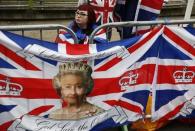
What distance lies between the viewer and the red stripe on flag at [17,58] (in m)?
4.68

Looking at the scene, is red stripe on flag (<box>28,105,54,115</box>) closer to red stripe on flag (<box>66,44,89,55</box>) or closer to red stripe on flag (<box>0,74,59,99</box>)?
red stripe on flag (<box>0,74,59,99</box>)

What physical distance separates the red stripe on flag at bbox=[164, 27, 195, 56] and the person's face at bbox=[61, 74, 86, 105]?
113 centimetres

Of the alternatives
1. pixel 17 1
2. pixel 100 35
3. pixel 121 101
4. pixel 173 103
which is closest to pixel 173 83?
pixel 173 103

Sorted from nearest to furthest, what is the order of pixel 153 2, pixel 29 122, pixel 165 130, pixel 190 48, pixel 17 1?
pixel 29 122
pixel 190 48
pixel 165 130
pixel 153 2
pixel 17 1

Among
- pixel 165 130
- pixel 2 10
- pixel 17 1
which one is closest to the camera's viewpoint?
pixel 165 130

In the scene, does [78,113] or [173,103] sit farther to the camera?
[173,103]

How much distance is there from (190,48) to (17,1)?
10784 mm

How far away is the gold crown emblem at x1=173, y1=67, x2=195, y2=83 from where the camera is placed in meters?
5.35

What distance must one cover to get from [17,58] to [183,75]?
198 cm

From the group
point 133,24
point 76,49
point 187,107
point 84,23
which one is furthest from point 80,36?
point 187,107

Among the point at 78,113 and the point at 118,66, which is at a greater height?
the point at 118,66

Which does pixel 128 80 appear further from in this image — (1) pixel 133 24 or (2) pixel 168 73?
(1) pixel 133 24

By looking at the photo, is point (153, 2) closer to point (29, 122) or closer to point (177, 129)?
point (177, 129)

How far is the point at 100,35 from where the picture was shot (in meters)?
5.20
